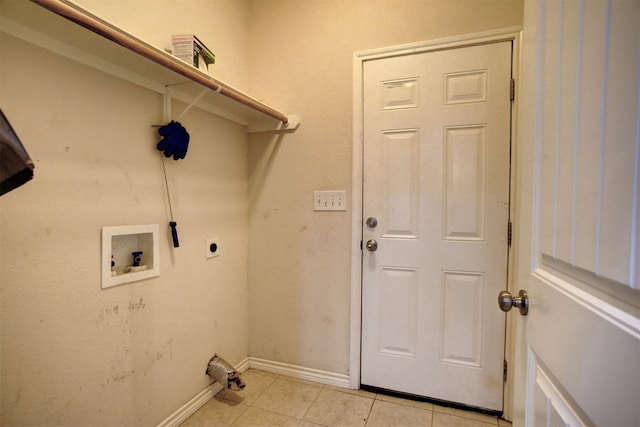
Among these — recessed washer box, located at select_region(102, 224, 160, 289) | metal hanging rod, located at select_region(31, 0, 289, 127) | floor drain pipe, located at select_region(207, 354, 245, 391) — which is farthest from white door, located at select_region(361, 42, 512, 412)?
recessed washer box, located at select_region(102, 224, 160, 289)

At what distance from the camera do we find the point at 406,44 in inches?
64.4

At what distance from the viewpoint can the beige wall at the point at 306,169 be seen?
1757 millimetres

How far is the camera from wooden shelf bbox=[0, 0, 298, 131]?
82 cm

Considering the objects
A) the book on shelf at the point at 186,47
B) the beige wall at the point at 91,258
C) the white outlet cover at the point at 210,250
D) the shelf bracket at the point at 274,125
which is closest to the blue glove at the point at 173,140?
the beige wall at the point at 91,258

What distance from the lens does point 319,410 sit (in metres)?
1.58

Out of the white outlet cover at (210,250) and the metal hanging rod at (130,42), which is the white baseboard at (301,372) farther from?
the metal hanging rod at (130,42)

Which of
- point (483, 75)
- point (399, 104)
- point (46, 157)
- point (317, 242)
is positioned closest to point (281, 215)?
point (317, 242)

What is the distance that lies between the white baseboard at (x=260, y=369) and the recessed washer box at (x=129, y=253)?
2.49 ft

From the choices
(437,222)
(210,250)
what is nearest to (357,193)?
(437,222)

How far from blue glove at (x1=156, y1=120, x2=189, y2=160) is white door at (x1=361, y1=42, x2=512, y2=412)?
101 cm

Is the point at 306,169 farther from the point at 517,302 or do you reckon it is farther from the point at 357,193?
the point at 517,302

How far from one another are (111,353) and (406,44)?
6.89ft

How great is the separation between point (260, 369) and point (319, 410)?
586 mm

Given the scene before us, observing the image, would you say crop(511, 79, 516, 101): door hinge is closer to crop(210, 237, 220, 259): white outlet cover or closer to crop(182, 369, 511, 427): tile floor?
crop(182, 369, 511, 427): tile floor
